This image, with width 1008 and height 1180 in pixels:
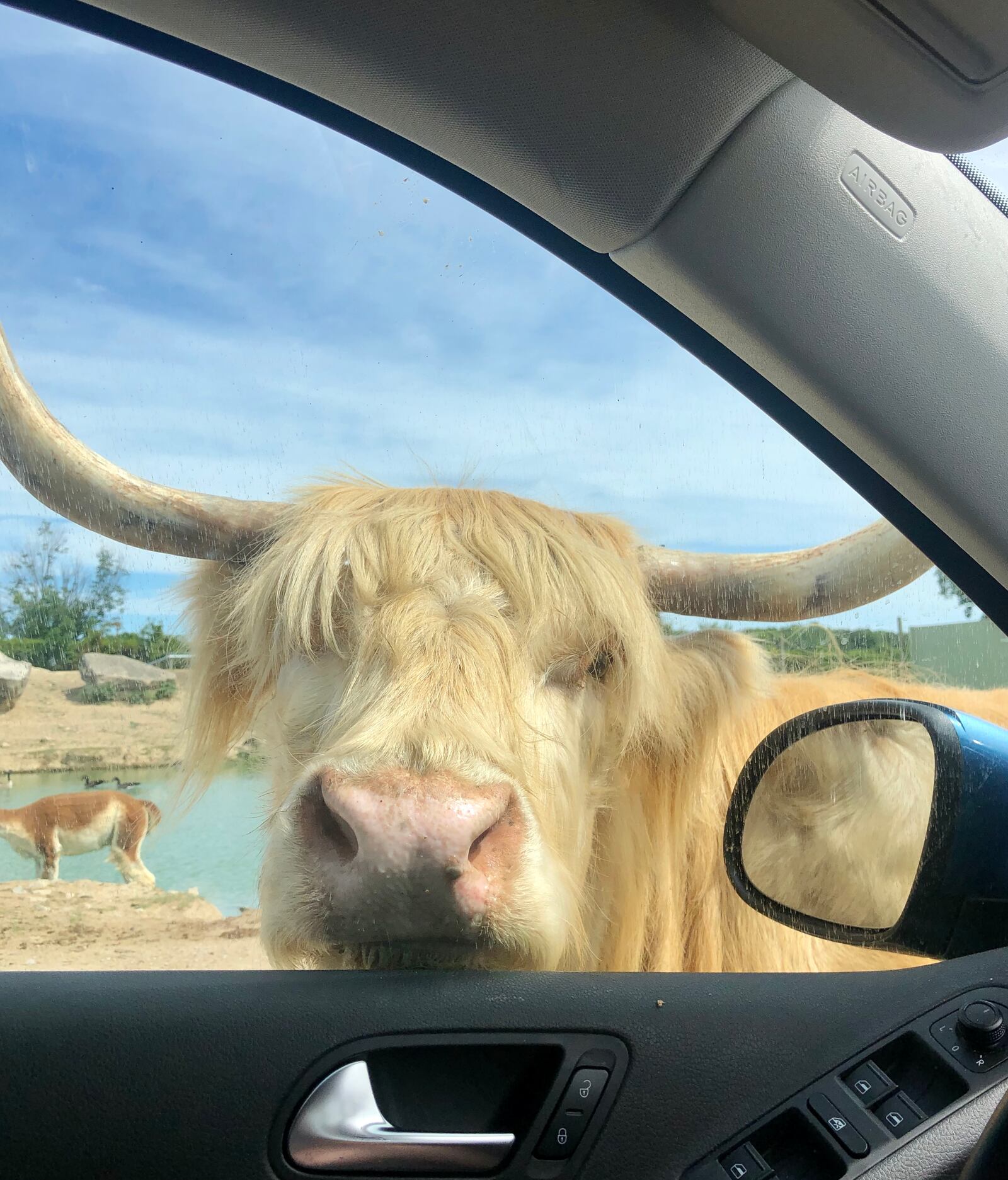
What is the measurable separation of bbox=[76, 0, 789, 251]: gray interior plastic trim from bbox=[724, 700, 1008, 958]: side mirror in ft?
3.07

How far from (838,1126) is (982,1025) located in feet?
0.78

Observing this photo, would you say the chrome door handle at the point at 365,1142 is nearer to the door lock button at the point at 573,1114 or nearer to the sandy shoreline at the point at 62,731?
the door lock button at the point at 573,1114

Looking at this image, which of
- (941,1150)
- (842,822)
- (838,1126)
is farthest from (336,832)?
(842,822)

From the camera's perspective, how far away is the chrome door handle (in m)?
1.37

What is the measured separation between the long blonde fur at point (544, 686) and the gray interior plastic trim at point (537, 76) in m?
0.67

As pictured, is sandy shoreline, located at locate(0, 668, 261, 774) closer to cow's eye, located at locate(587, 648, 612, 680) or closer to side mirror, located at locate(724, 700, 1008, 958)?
cow's eye, located at locate(587, 648, 612, 680)

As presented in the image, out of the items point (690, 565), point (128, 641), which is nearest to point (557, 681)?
point (690, 565)

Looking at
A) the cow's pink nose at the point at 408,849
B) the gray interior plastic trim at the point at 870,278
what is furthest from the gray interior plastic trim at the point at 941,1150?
the gray interior plastic trim at the point at 870,278

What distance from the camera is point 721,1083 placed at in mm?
1408

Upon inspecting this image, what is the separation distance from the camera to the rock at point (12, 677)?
59.5 inches

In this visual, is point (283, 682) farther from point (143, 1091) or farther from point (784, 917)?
point (784, 917)

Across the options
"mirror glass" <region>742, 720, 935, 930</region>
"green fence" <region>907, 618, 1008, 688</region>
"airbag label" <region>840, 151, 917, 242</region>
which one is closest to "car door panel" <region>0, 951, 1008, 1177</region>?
"mirror glass" <region>742, 720, 935, 930</region>

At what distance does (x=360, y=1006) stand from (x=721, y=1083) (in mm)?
511

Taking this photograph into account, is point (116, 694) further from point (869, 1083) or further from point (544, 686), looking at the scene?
point (869, 1083)
